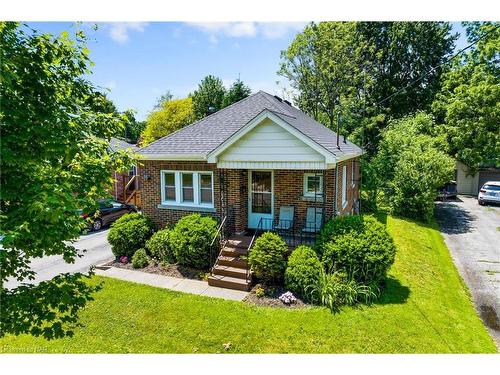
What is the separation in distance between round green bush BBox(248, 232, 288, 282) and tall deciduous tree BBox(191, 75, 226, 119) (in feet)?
92.2

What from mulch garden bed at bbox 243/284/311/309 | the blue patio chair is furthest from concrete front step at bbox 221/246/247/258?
the blue patio chair

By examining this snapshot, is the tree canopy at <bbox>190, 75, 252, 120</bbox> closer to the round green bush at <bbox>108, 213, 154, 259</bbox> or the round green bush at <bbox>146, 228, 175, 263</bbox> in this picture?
the round green bush at <bbox>108, 213, 154, 259</bbox>

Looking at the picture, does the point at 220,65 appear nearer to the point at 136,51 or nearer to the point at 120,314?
the point at 136,51

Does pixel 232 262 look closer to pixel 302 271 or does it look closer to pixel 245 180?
pixel 302 271

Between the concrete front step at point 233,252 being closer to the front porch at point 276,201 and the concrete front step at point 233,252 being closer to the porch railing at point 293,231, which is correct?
the porch railing at point 293,231

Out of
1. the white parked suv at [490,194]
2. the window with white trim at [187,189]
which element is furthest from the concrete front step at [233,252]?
the white parked suv at [490,194]

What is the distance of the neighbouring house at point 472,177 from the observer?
100 feet

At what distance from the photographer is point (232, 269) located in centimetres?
1017

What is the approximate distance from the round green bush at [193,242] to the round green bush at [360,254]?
12.0 feet

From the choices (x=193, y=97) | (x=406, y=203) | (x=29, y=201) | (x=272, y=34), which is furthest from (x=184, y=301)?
(x=193, y=97)

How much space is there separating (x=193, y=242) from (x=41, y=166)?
6822 millimetres

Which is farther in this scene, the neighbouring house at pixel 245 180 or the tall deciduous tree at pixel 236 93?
the tall deciduous tree at pixel 236 93

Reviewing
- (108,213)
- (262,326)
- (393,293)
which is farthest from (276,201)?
(108,213)

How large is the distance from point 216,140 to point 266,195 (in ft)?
9.44
